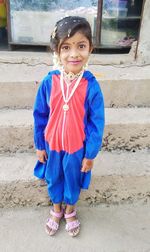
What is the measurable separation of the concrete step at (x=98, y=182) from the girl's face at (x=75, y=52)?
899 millimetres

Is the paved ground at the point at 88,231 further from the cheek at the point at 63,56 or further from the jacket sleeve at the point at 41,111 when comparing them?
the cheek at the point at 63,56

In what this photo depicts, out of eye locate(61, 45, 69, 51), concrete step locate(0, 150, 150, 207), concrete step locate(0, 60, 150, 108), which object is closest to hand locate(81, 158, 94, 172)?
concrete step locate(0, 150, 150, 207)

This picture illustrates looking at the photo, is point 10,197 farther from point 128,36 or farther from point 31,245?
point 128,36

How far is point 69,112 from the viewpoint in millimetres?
1810

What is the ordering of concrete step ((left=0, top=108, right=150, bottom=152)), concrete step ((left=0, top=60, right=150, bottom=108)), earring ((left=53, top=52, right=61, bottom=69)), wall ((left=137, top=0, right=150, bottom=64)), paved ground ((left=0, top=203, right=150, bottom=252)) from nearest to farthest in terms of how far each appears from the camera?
1. earring ((left=53, top=52, right=61, bottom=69))
2. paved ground ((left=0, top=203, right=150, bottom=252))
3. concrete step ((left=0, top=108, right=150, bottom=152))
4. concrete step ((left=0, top=60, right=150, bottom=108))
5. wall ((left=137, top=0, right=150, bottom=64))

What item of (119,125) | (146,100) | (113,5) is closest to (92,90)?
(119,125)

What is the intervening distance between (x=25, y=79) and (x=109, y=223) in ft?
4.22

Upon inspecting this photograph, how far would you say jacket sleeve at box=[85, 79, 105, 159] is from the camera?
177 centimetres

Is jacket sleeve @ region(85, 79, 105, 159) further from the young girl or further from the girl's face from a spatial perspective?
the girl's face

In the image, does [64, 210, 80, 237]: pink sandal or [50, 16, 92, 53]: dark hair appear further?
[64, 210, 80, 237]: pink sandal

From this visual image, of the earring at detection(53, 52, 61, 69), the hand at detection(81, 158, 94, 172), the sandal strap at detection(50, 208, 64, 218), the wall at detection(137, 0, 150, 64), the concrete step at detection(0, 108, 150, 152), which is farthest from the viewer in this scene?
the wall at detection(137, 0, 150, 64)

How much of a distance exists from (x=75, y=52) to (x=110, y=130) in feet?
3.26

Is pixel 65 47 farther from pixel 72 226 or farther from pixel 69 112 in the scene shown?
pixel 72 226

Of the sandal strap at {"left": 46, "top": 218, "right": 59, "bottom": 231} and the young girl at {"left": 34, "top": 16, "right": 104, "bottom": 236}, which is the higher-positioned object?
the young girl at {"left": 34, "top": 16, "right": 104, "bottom": 236}
